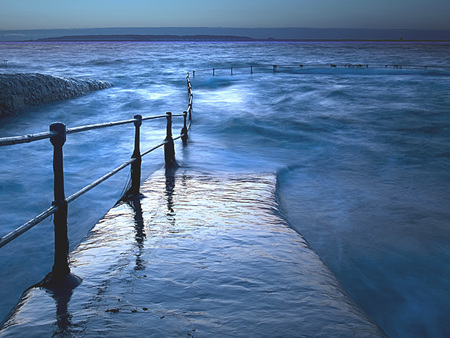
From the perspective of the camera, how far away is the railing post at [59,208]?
247 cm

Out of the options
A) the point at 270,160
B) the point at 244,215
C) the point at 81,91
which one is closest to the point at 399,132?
the point at 270,160

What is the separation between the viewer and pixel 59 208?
256 centimetres

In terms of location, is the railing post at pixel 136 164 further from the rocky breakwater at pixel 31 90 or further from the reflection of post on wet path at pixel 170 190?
the rocky breakwater at pixel 31 90

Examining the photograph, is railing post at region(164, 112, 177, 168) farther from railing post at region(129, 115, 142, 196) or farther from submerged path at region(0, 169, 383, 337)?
submerged path at region(0, 169, 383, 337)

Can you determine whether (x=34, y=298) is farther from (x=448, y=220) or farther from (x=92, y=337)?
(x=448, y=220)

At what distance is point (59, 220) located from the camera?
8.55 ft

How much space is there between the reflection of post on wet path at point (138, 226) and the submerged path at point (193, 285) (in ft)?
0.04

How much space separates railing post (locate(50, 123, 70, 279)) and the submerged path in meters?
0.18

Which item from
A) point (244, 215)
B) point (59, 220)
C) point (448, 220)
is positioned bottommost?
point (448, 220)

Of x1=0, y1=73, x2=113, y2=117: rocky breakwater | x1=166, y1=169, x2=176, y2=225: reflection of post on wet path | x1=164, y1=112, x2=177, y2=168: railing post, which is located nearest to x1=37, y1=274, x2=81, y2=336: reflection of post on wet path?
x1=166, y1=169, x2=176, y2=225: reflection of post on wet path

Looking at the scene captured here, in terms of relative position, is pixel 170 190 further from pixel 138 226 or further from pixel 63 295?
pixel 63 295

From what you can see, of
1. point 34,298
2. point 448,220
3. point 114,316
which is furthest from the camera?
point 448,220

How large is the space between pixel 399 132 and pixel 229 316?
12.8 meters

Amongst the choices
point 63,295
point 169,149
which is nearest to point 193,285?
point 63,295
